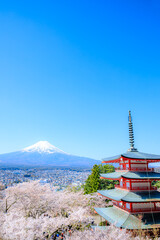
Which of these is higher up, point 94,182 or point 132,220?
point 132,220

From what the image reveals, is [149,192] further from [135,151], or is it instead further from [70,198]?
[70,198]

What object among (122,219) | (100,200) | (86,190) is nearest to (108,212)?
(122,219)

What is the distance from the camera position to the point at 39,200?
1580 cm

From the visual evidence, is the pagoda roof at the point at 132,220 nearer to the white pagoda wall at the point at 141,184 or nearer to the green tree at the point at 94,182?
the white pagoda wall at the point at 141,184

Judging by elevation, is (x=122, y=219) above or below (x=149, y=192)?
below

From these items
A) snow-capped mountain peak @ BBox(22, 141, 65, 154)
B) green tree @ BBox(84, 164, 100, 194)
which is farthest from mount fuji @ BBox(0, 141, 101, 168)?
green tree @ BBox(84, 164, 100, 194)

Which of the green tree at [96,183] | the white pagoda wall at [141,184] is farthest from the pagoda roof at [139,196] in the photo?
the green tree at [96,183]

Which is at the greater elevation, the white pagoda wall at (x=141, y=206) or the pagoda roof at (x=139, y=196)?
the pagoda roof at (x=139, y=196)

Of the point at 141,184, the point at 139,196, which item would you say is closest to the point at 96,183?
the point at 141,184

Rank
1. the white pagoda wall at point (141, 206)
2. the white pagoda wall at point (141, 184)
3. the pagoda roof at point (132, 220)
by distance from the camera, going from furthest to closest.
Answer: the white pagoda wall at point (141, 184), the white pagoda wall at point (141, 206), the pagoda roof at point (132, 220)

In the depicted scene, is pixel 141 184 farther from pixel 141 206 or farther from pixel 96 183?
pixel 96 183

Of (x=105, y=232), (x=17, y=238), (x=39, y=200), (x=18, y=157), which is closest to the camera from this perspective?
(x=17, y=238)

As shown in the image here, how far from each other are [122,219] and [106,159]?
15.0 ft

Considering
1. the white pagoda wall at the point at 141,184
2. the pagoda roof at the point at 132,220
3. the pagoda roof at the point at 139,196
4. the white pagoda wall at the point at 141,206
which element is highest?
the white pagoda wall at the point at 141,184
